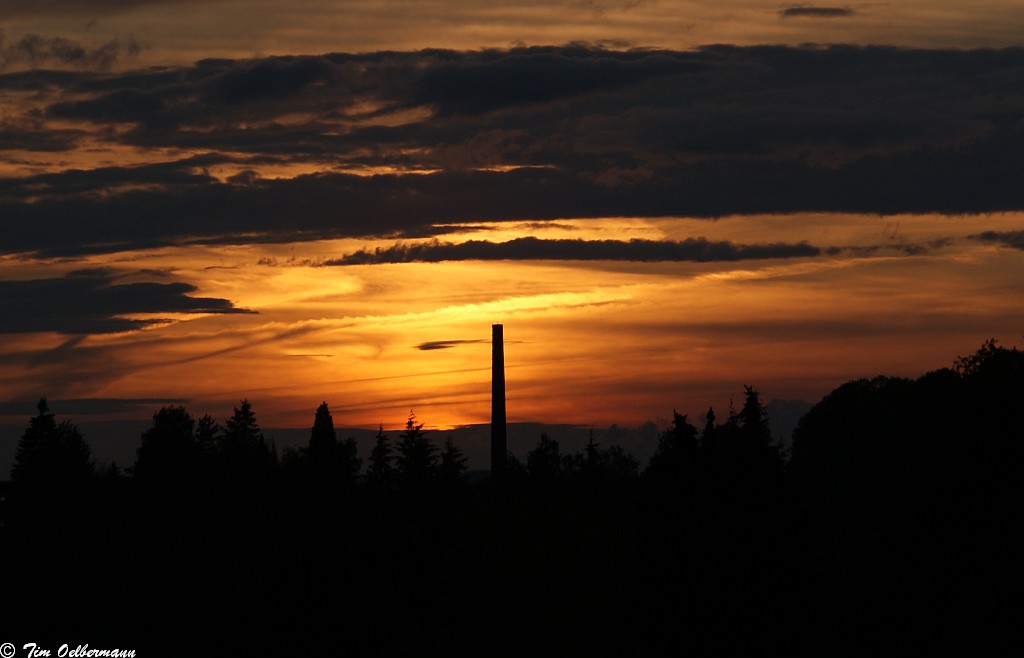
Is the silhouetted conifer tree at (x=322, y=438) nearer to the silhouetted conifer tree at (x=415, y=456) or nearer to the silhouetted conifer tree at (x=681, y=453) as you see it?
the silhouetted conifer tree at (x=415, y=456)

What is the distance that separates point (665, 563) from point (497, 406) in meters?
102

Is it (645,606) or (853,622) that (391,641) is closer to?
(645,606)

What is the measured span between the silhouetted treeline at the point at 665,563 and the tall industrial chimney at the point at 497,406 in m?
61.0

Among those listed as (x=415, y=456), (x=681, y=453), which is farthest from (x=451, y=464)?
(x=681, y=453)

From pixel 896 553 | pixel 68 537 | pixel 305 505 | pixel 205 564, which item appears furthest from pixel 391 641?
pixel 305 505

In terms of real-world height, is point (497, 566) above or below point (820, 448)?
below

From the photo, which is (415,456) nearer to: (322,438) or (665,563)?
(322,438)

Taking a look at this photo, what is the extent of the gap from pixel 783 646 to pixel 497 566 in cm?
1860

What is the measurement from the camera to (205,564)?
7212cm

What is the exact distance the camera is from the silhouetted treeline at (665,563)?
48.1 meters

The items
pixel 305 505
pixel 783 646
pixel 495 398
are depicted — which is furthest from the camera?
pixel 495 398

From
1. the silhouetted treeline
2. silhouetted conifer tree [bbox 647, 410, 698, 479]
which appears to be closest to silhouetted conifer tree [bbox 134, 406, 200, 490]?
the silhouetted treeline

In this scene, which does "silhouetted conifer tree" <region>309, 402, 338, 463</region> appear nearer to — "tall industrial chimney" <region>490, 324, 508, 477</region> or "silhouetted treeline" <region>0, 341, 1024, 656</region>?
"tall industrial chimney" <region>490, 324, 508, 477</region>

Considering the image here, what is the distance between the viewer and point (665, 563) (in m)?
49.4
